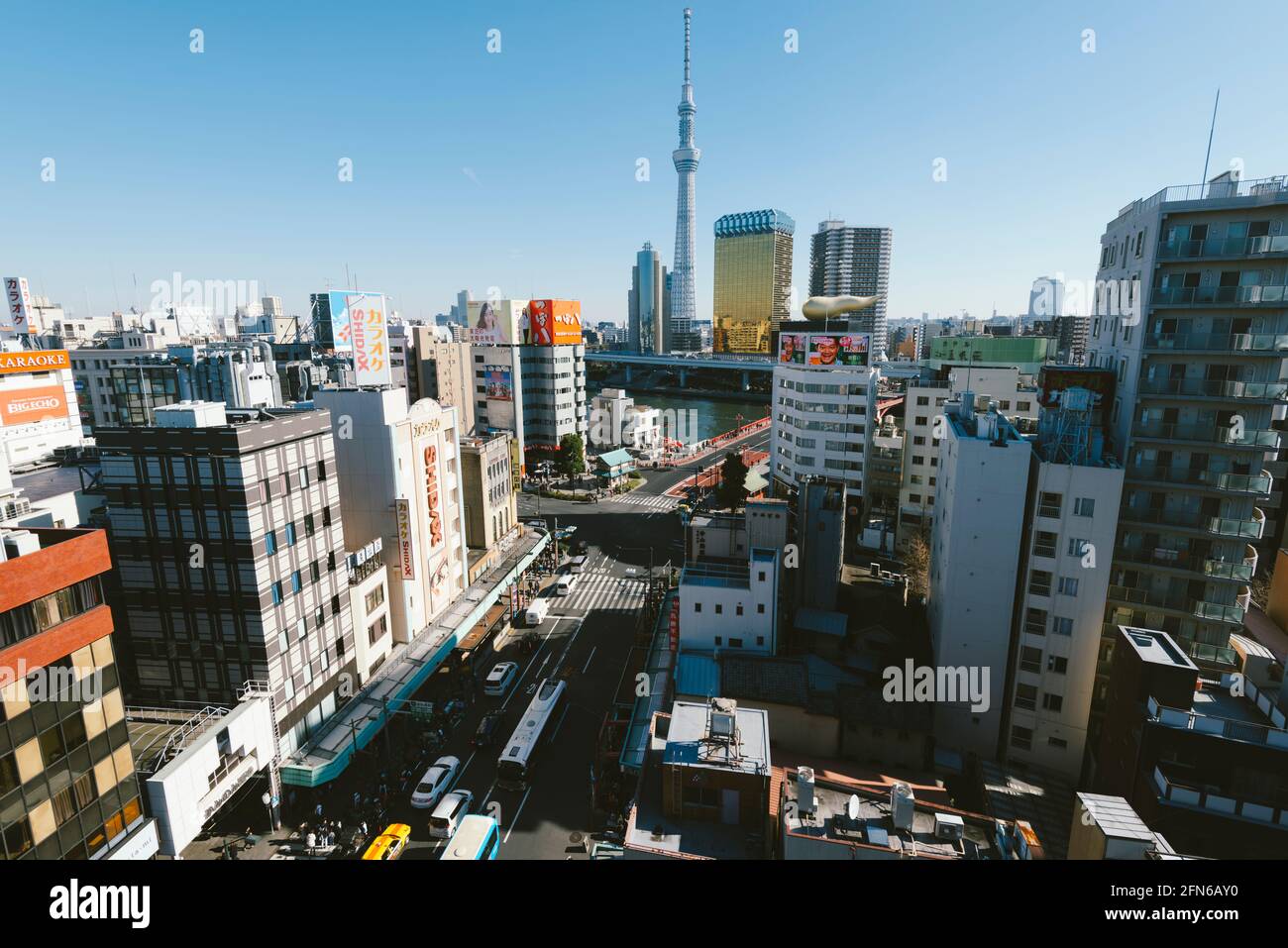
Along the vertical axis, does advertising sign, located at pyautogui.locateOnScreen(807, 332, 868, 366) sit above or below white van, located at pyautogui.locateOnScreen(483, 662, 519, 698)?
above

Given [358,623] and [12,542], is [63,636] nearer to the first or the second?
[12,542]

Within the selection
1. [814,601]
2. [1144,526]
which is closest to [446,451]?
[814,601]

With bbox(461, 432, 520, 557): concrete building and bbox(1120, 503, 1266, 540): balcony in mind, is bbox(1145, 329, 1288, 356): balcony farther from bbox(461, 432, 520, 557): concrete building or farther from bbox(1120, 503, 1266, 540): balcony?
bbox(461, 432, 520, 557): concrete building

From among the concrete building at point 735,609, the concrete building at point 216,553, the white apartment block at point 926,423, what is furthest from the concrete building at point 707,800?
the white apartment block at point 926,423

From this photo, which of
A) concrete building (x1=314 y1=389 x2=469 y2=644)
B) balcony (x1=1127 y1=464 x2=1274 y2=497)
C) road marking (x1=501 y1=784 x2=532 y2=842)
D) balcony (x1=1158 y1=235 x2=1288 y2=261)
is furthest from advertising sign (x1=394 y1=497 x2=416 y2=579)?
balcony (x1=1158 y1=235 x2=1288 y2=261)

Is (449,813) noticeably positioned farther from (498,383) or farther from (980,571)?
(498,383)
